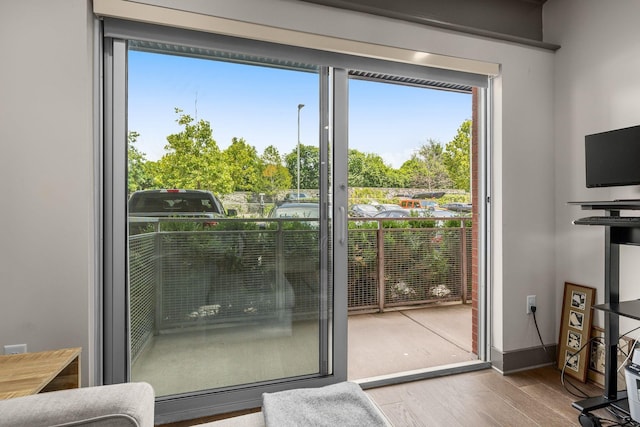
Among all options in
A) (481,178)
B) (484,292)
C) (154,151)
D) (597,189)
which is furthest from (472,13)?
(154,151)

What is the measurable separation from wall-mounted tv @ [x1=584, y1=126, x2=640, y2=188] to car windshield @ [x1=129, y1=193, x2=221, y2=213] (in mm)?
2333

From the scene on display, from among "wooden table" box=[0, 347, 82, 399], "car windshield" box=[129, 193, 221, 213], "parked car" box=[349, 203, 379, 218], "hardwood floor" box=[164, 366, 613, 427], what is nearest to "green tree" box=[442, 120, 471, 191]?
"parked car" box=[349, 203, 379, 218]

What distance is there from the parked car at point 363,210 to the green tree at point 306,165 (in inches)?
67.3

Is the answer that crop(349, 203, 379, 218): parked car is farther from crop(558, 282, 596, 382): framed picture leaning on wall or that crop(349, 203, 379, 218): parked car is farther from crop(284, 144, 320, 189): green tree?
crop(558, 282, 596, 382): framed picture leaning on wall

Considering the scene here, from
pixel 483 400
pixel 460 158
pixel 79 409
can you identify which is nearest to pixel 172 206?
pixel 79 409

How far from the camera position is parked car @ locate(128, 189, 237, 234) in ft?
6.45

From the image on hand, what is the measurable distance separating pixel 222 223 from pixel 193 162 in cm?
39

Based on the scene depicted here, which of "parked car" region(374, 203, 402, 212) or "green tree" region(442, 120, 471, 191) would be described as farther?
"parked car" region(374, 203, 402, 212)

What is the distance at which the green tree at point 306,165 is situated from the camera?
2.23 meters

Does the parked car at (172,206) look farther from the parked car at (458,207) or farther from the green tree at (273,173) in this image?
the parked car at (458,207)

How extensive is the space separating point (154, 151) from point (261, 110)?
2.19 feet

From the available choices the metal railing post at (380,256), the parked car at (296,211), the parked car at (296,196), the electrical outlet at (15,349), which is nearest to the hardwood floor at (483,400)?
the electrical outlet at (15,349)

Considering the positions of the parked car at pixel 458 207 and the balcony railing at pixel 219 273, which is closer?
the balcony railing at pixel 219 273

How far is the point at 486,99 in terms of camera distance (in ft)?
8.68
